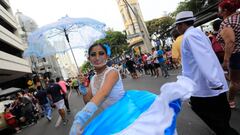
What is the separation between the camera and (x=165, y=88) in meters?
2.98

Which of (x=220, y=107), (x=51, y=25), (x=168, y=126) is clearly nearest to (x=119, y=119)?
(x=168, y=126)

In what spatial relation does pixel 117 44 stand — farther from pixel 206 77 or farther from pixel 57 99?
pixel 206 77

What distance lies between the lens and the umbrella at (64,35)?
758 cm

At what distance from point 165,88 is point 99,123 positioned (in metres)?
0.64

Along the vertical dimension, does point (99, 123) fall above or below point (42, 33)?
below

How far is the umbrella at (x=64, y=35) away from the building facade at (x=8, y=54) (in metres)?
27.8

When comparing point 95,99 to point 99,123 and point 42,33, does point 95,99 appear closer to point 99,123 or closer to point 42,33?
point 99,123

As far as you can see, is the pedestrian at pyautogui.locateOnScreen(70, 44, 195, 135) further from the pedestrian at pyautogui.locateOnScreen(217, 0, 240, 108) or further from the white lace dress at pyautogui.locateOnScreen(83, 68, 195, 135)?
the pedestrian at pyautogui.locateOnScreen(217, 0, 240, 108)

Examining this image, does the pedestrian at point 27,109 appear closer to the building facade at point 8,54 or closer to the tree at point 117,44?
the building facade at point 8,54

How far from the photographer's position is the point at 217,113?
13.0 ft

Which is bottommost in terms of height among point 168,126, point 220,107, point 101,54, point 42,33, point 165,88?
point 220,107

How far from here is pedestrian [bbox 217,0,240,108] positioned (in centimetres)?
532

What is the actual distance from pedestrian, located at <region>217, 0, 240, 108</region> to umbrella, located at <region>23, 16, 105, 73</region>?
2.84 m

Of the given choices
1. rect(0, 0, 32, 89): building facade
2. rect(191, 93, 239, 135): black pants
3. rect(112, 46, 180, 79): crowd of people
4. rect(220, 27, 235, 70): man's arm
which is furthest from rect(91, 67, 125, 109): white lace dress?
rect(0, 0, 32, 89): building facade
